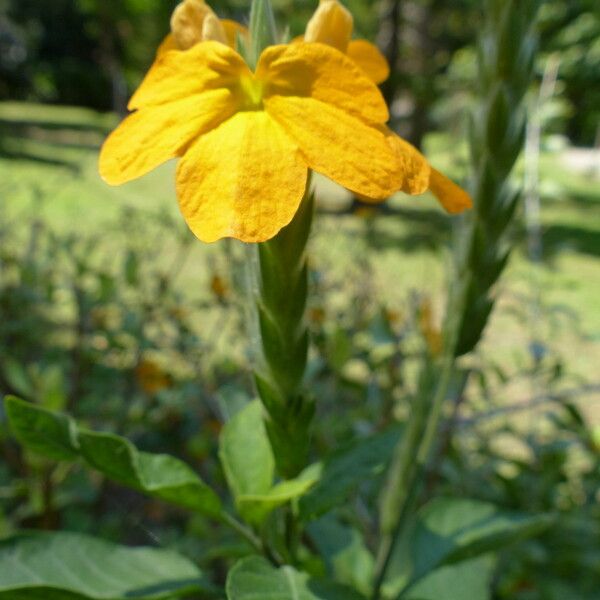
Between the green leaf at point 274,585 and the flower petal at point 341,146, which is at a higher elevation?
the flower petal at point 341,146

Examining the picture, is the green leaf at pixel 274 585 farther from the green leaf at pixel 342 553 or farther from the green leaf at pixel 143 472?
the green leaf at pixel 342 553

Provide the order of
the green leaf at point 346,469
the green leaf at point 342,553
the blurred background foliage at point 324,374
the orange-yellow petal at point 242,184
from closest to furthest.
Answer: the orange-yellow petal at point 242,184
the green leaf at point 346,469
the green leaf at point 342,553
the blurred background foliage at point 324,374

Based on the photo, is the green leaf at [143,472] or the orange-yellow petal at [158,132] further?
the green leaf at [143,472]

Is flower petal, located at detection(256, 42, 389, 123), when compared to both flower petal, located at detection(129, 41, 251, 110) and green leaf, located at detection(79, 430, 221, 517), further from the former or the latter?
green leaf, located at detection(79, 430, 221, 517)

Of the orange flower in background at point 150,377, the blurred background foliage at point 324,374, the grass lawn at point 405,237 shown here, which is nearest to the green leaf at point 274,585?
the blurred background foliage at point 324,374

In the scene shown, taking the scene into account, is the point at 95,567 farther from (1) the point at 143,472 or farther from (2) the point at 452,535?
(2) the point at 452,535
